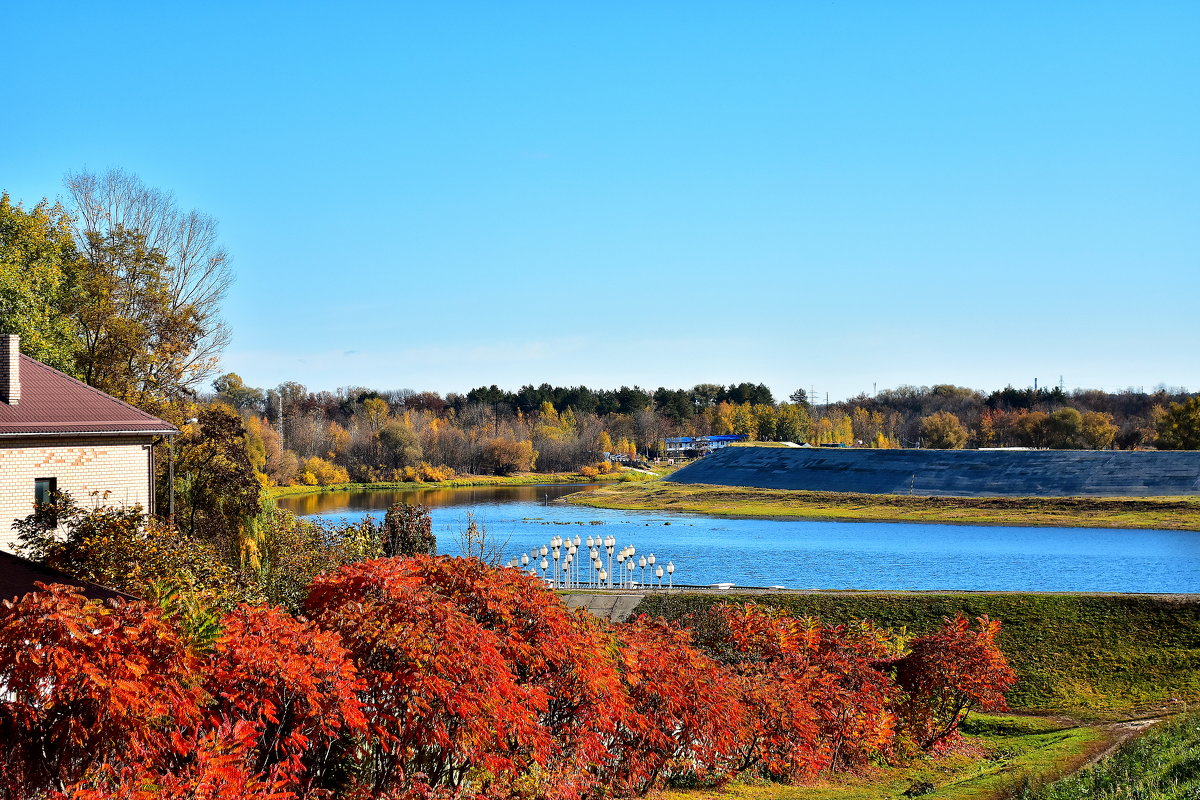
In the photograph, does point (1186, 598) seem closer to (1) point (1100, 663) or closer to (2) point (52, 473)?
(1) point (1100, 663)

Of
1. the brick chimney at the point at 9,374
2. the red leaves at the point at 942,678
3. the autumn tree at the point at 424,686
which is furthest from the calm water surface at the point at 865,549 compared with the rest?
the autumn tree at the point at 424,686

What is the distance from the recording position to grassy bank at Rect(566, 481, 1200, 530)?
6444 cm

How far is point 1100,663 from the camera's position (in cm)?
2283

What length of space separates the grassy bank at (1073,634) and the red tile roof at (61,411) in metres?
13.8

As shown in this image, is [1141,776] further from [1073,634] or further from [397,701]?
[1073,634]

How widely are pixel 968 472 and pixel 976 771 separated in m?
71.1

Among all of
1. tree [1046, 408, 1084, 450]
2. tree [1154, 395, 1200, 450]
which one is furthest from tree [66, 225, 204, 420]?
tree [1046, 408, 1084, 450]

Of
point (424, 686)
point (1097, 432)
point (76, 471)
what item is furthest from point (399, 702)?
point (1097, 432)

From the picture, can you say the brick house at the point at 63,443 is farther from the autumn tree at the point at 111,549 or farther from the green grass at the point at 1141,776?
the green grass at the point at 1141,776

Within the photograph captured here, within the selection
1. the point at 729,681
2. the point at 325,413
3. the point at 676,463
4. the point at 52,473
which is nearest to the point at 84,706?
the point at 729,681

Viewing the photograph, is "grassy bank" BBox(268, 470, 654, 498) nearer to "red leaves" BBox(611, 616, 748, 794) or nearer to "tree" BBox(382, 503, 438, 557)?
"tree" BBox(382, 503, 438, 557)

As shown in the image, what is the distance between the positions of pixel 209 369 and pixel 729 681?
2788 centimetres

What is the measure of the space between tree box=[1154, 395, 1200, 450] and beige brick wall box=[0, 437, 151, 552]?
307ft

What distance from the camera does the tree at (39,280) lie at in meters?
24.8
